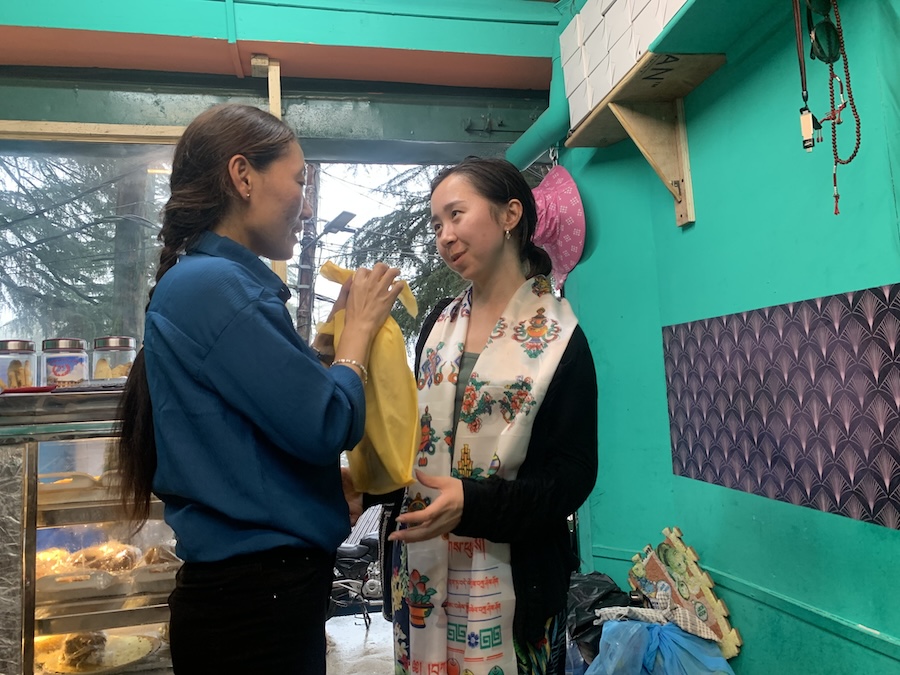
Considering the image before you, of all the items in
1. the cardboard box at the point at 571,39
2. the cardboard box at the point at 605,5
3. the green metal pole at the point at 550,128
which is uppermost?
the cardboard box at the point at 571,39

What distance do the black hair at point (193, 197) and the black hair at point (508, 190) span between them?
1.76 ft

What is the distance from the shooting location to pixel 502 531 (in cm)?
112

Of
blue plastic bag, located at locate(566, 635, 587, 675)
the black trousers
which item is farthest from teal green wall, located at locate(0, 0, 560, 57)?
blue plastic bag, located at locate(566, 635, 587, 675)

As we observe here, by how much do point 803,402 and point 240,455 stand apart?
5.13ft

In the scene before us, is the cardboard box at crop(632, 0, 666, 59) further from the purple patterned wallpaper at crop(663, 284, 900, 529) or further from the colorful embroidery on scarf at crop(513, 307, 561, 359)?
the colorful embroidery on scarf at crop(513, 307, 561, 359)

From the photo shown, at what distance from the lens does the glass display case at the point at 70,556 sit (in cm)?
196

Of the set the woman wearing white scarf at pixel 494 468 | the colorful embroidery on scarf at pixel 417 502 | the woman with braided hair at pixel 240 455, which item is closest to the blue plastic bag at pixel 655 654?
the woman wearing white scarf at pixel 494 468

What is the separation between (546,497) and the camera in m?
1.16

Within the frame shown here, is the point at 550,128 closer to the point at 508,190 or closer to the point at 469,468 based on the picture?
the point at 508,190

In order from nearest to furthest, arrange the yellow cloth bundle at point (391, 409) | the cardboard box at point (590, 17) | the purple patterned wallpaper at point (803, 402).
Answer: the yellow cloth bundle at point (391, 409), the purple patterned wallpaper at point (803, 402), the cardboard box at point (590, 17)

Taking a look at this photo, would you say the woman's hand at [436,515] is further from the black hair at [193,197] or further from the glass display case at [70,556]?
the glass display case at [70,556]

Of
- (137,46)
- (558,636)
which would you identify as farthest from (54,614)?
(137,46)

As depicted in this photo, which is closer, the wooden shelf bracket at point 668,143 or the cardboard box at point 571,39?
the wooden shelf bracket at point 668,143

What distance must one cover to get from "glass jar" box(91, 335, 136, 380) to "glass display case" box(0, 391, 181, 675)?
30 centimetres
